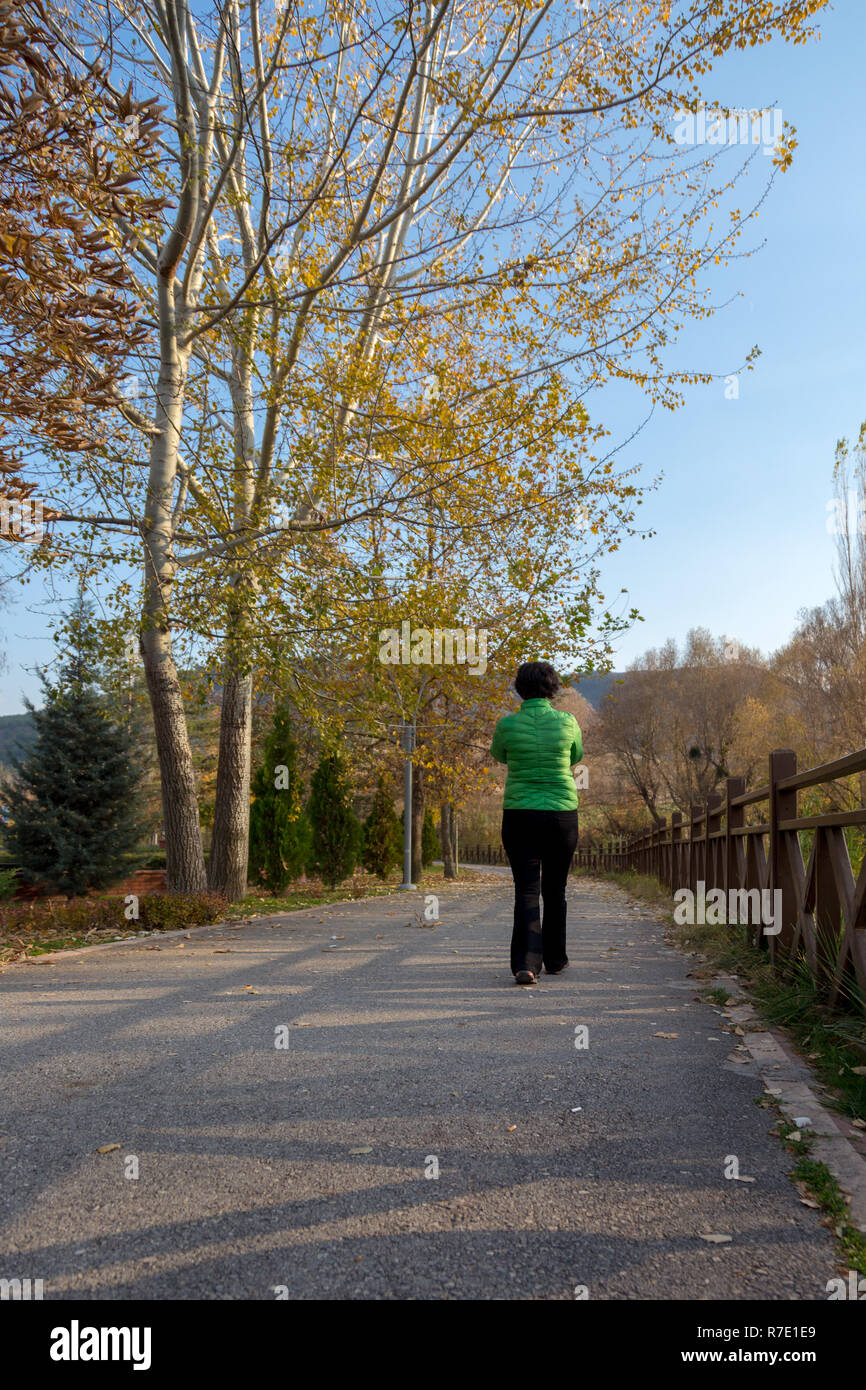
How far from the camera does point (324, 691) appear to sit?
13648 millimetres

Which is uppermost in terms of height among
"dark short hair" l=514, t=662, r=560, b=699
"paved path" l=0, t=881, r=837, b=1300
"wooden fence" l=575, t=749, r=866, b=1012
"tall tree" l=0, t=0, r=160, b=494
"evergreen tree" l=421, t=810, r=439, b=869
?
"tall tree" l=0, t=0, r=160, b=494

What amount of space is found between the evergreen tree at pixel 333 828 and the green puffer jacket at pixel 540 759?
55.0ft

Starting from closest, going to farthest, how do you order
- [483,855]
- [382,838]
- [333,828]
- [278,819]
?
[278,819]
[333,828]
[382,838]
[483,855]

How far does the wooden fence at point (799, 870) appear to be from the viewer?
4281 mm

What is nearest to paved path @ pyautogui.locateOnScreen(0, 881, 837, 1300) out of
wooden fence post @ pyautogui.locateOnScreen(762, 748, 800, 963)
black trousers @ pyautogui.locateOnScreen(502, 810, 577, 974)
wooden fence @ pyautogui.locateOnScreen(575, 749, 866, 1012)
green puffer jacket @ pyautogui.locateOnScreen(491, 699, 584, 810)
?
black trousers @ pyautogui.locateOnScreen(502, 810, 577, 974)

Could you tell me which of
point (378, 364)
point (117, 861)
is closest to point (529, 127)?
point (378, 364)

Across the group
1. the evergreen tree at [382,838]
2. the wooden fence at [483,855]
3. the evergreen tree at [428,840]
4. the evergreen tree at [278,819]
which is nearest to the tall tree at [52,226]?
the evergreen tree at [278,819]

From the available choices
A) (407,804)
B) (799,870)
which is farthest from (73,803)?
(799,870)

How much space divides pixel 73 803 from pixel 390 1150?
1936cm

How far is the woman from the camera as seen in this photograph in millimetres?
6035

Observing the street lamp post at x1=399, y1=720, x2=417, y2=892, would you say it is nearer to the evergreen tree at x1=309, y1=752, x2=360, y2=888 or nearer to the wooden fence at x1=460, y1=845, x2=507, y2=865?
the evergreen tree at x1=309, y1=752, x2=360, y2=888

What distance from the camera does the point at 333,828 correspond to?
23.0 meters

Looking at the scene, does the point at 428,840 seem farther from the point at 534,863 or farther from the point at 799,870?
the point at 799,870

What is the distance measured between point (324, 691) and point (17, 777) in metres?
11.1
